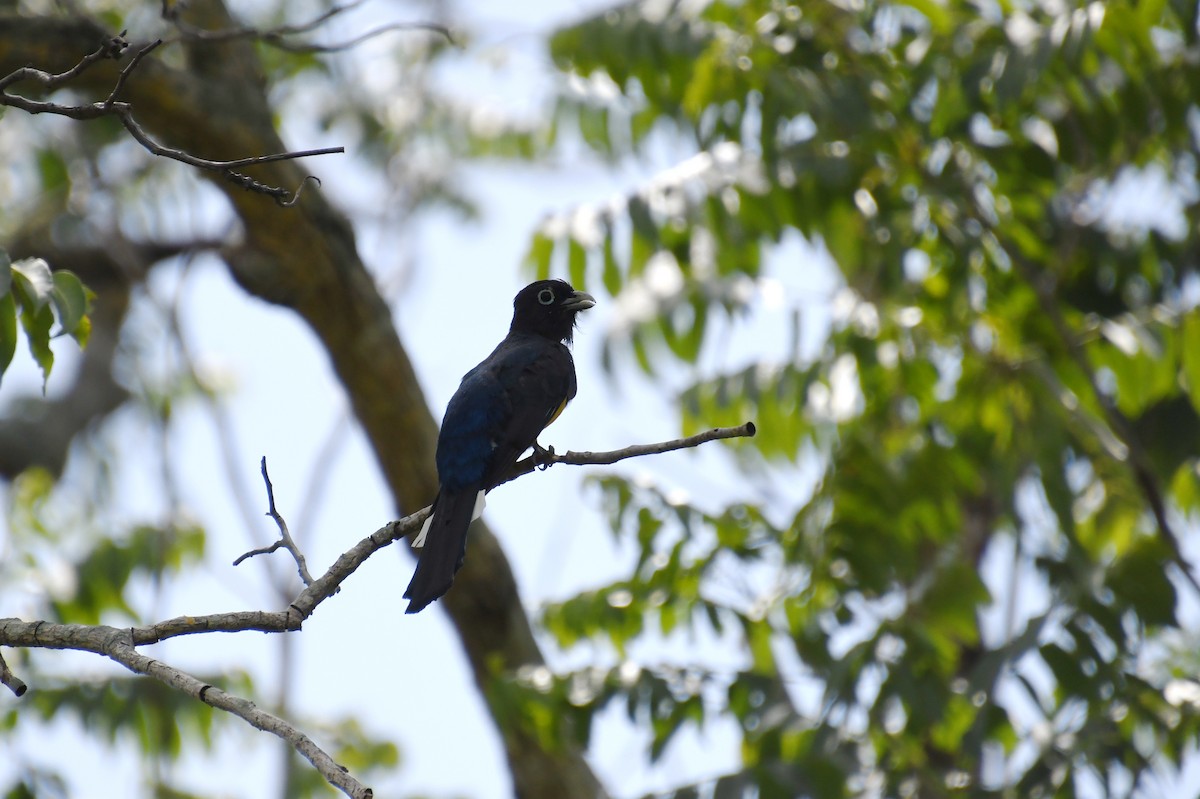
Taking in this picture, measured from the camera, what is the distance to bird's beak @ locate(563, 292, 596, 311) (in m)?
5.18

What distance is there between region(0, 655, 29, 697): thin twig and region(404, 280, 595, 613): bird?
945mm

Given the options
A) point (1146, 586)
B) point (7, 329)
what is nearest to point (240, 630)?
point (7, 329)

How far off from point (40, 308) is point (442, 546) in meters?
1.23

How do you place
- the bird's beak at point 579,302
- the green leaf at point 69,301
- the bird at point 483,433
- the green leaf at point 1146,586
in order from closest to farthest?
the green leaf at point 69,301, the bird at point 483,433, the green leaf at point 1146,586, the bird's beak at point 579,302

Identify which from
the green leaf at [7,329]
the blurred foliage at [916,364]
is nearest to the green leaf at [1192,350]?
the blurred foliage at [916,364]

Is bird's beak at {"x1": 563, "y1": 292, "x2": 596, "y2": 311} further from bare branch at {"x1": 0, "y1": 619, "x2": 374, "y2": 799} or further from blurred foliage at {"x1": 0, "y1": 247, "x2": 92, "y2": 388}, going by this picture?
bare branch at {"x1": 0, "y1": 619, "x2": 374, "y2": 799}

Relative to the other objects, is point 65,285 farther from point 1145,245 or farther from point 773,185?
point 1145,245

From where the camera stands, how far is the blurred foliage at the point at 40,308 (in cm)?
310

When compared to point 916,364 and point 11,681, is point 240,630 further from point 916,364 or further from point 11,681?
point 916,364

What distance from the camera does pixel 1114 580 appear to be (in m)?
4.54

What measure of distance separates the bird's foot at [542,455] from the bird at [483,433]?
0.05 feet

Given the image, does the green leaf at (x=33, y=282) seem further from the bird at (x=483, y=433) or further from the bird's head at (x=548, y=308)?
the bird's head at (x=548, y=308)

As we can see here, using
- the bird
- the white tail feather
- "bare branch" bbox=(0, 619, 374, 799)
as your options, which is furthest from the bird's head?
"bare branch" bbox=(0, 619, 374, 799)

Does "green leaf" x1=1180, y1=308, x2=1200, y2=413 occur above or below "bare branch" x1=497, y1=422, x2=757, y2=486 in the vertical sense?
above
